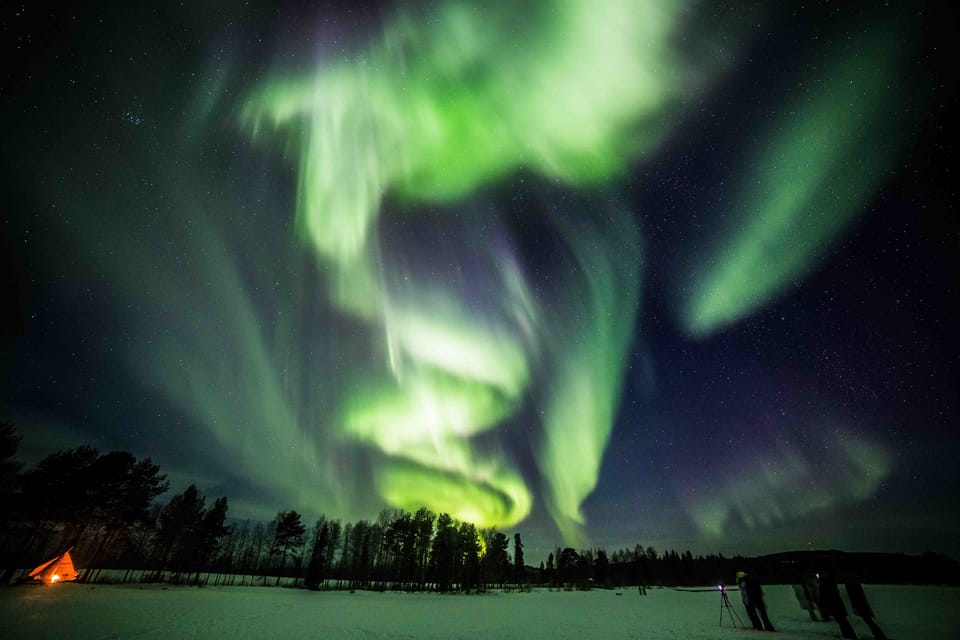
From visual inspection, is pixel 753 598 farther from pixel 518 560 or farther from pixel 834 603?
pixel 518 560

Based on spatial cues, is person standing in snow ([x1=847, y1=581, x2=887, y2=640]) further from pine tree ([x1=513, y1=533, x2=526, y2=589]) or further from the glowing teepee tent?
pine tree ([x1=513, y1=533, x2=526, y2=589])

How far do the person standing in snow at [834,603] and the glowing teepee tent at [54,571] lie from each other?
5422 cm

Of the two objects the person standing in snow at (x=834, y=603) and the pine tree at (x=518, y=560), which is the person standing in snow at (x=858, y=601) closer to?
the person standing in snow at (x=834, y=603)

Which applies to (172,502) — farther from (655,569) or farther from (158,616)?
(655,569)

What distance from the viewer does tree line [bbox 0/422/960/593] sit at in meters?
35.3

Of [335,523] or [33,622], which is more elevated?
[335,523]

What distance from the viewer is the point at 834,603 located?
54.3ft

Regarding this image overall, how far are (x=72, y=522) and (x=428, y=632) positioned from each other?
44.1m

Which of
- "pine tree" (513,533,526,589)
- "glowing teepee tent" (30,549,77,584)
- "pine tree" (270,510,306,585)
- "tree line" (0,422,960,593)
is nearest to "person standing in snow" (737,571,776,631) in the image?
"tree line" (0,422,960,593)

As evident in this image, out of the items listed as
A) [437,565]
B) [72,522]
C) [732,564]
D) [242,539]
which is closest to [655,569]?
[732,564]

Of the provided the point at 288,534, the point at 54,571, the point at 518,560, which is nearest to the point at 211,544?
the point at 288,534

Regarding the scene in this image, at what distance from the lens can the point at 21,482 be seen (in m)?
35.0

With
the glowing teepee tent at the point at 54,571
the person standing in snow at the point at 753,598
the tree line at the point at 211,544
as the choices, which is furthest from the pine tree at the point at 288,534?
the person standing in snow at the point at 753,598

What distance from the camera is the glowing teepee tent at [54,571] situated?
31922 millimetres
